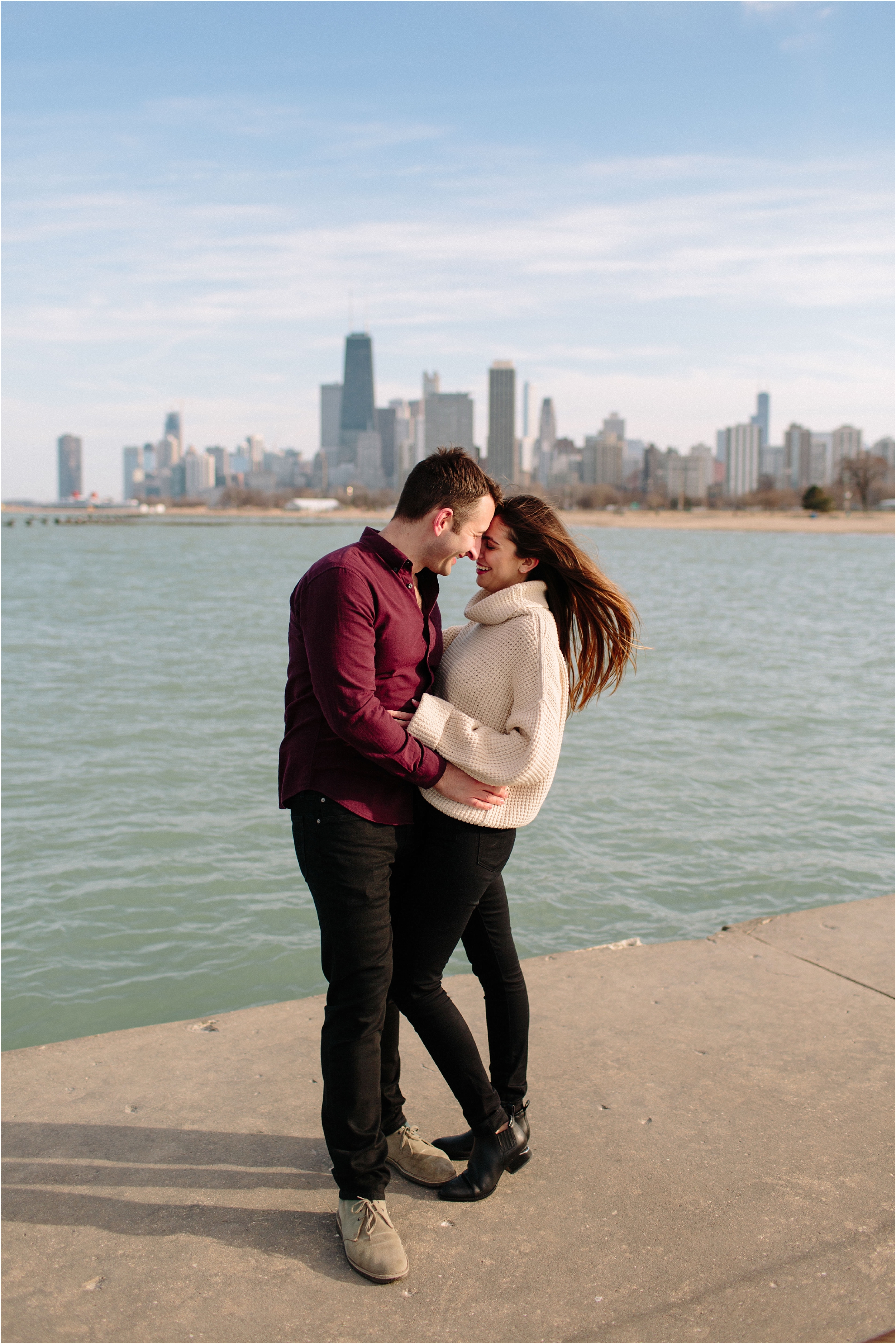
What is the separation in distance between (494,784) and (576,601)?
2.03ft

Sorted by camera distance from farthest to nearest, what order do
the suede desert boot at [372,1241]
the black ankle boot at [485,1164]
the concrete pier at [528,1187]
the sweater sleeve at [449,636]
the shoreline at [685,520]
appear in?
the shoreline at [685,520] < the sweater sleeve at [449,636] < the black ankle boot at [485,1164] < the suede desert boot at [372,1241] < the concrete pier at [528,1187]

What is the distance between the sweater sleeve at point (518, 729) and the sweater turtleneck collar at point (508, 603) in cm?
6

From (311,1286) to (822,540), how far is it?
91877 millimetres

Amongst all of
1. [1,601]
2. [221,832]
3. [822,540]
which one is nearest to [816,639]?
[221,832]

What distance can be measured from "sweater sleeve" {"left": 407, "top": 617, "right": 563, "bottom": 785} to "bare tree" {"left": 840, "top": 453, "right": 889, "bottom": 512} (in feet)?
422

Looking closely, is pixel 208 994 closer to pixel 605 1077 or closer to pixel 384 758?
pixel 605 1077

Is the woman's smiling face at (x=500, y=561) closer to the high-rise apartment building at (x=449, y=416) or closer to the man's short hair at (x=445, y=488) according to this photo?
the man's short hair at (x=445, y=488)

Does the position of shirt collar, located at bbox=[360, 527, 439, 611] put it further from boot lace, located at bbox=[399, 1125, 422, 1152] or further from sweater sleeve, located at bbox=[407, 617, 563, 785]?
boot lace, located at bbox=[399, 1125, 422, 1152]

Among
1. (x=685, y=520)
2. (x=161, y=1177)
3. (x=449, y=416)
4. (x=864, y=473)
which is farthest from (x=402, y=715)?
(x=449, y=416)

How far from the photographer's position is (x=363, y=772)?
2846 millimetres

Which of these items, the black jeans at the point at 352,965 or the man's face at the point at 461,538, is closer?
the black jeans at the point at 352,965

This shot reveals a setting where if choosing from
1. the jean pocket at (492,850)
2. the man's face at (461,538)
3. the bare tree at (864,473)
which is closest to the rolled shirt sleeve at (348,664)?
the man's face at (461,538)

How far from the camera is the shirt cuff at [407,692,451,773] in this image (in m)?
2.91

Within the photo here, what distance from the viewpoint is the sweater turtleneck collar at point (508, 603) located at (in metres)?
3.01
